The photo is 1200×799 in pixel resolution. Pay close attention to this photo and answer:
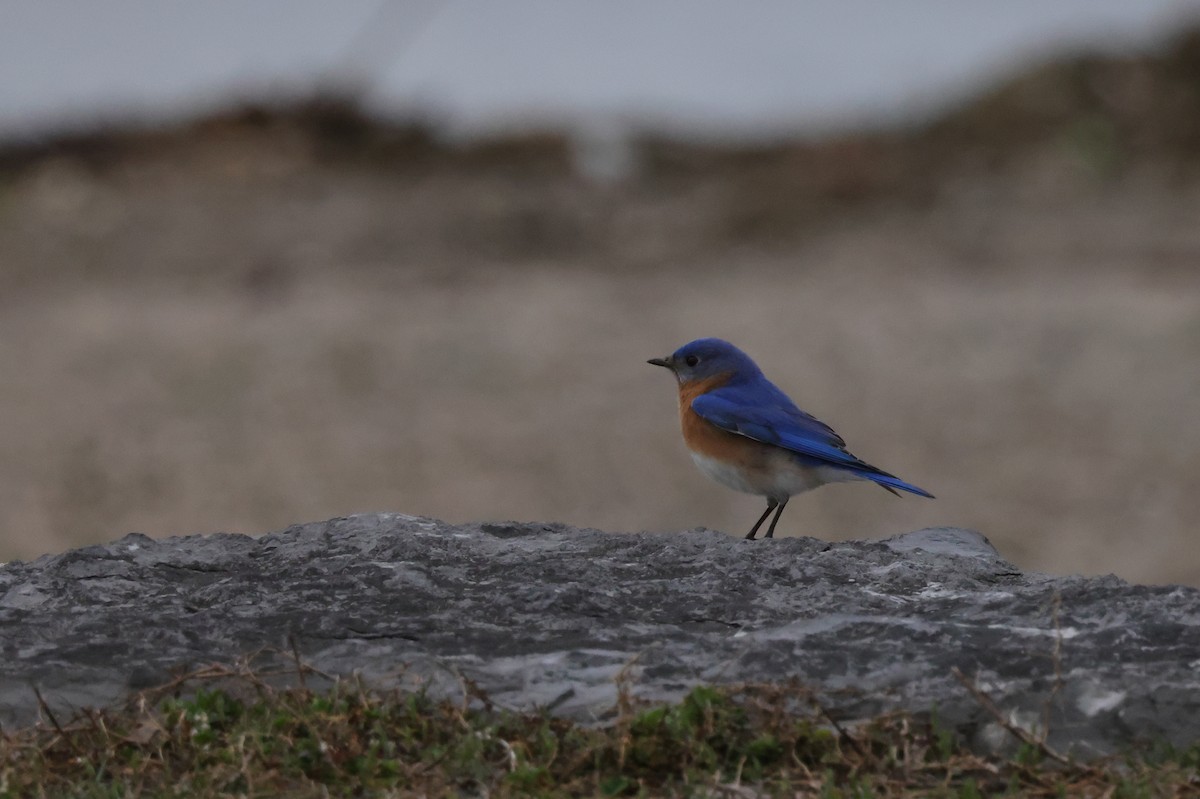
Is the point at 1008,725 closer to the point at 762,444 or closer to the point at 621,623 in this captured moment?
the point at 621,623

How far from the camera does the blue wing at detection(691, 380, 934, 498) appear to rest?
679cm

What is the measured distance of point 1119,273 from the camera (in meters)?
23.2

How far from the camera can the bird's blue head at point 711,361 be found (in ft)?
24.1

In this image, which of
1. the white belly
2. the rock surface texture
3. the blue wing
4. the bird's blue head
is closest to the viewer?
the rock surface texture

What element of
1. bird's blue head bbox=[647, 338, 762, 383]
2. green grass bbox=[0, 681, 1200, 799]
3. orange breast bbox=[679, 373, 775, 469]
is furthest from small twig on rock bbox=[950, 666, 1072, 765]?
bird's blue head bbox=[647, 338, 762, 383]

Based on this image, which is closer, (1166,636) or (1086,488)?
(1166,636)

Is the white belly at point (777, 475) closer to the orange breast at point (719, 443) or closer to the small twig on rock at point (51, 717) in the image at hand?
the orange breast at point (719, 443)

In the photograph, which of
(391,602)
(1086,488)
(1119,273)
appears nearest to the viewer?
(391,602)

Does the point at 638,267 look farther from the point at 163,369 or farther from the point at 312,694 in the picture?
the point at 312,694

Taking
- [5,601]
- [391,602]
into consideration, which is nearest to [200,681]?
[391,602]

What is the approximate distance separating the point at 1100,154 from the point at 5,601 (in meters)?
24.6

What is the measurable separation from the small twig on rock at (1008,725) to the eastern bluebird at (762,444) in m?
2.03

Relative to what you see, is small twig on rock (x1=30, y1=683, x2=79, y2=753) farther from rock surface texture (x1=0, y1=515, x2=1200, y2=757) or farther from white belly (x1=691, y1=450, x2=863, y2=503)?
white belly (x1=691, y1=450, x2=863, y2=503)

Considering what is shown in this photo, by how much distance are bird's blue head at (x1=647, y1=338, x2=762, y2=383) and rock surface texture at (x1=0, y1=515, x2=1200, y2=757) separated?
1277 mm
